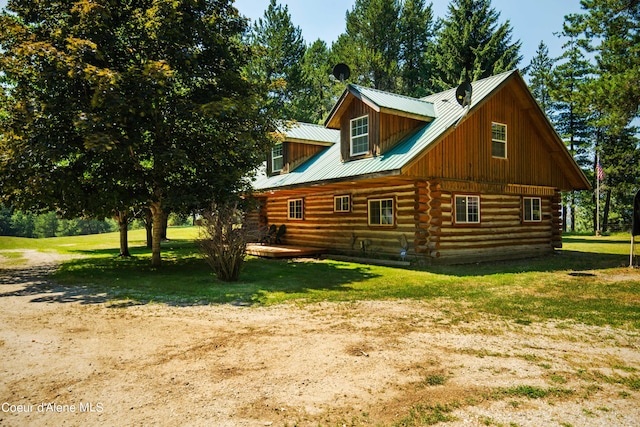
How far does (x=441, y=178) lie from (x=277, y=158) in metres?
11.4

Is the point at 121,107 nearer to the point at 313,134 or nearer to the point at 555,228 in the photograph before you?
the point at 313,134

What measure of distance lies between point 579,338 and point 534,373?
2.06m

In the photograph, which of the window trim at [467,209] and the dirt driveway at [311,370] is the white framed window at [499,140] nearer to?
the window trim at [467,209]

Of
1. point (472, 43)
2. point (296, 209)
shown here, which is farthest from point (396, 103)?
point (472, 43)

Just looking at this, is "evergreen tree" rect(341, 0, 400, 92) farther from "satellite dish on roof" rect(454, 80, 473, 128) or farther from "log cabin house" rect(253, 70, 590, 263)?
"satellite dish on roof" rect(454, 80, 473, 128)

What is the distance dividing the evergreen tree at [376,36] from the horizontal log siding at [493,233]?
25581 mm

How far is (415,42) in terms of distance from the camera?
146 feet

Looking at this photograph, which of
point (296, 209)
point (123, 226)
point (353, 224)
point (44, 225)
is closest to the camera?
point (353, 224)

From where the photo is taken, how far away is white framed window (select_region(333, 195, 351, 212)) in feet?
62.5

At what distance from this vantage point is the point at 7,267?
16.0 m

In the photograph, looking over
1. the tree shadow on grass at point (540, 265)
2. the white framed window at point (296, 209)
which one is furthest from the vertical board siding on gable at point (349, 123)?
the tree shadow on grass at point (540, 265)

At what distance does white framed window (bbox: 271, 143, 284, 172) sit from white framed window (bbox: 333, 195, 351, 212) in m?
5.21

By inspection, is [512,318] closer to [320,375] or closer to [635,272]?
[320,375]

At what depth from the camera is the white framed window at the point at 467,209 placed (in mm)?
→ 16422
